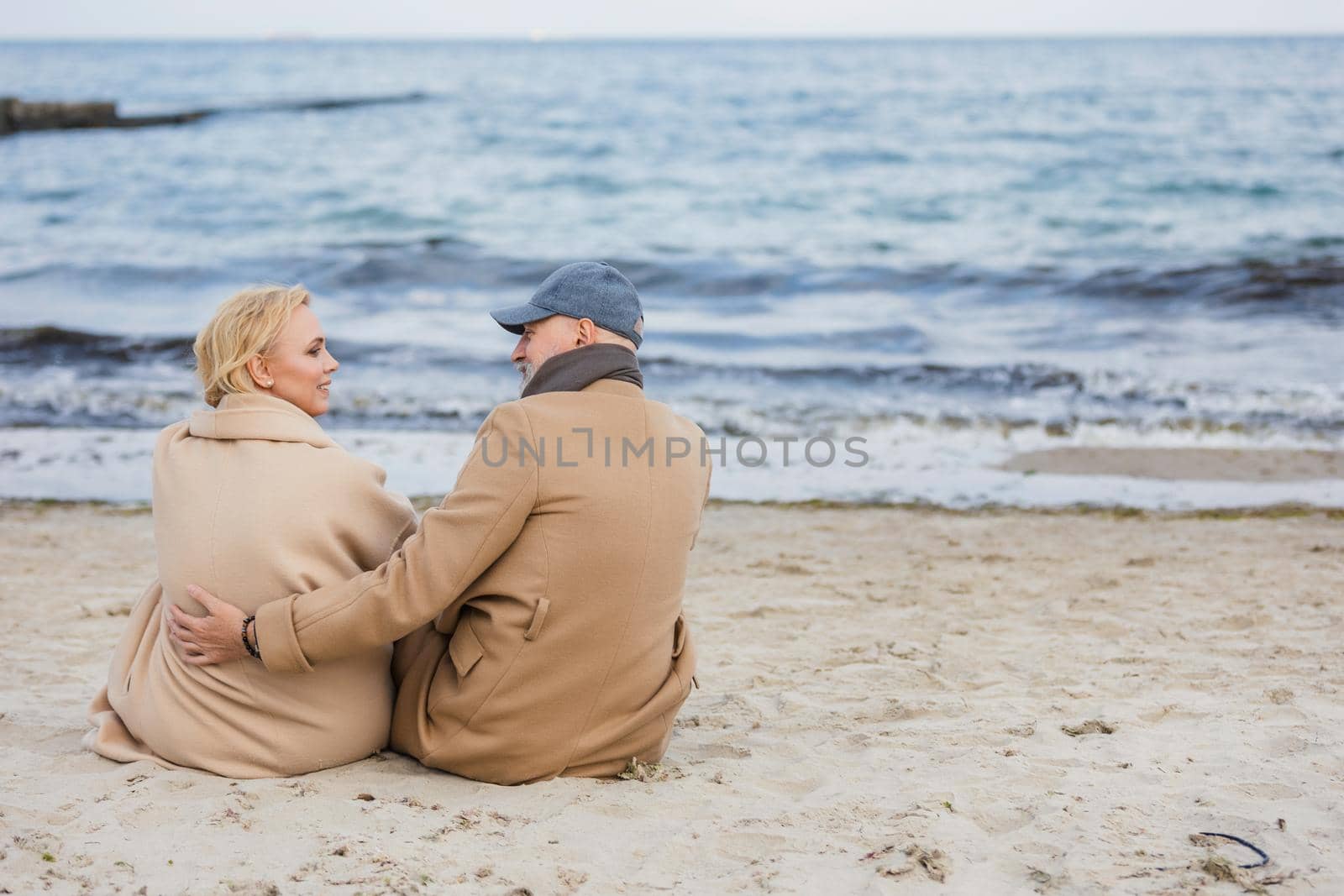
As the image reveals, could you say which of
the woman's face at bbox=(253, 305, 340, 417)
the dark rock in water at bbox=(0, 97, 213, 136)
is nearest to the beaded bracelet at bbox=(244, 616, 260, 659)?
Answer: the woman's face at bbox=(253, 305, 340, 417)

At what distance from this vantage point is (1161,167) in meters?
22.6

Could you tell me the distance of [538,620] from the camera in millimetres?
2771

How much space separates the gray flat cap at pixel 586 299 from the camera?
9.23 feet

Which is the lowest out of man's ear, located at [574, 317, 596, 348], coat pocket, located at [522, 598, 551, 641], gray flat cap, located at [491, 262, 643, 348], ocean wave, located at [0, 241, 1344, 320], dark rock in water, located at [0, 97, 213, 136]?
coat pocket, located at [522, 598, 551, 641]

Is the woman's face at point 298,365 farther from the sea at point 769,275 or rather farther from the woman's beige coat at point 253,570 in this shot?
the sea at point 769,275

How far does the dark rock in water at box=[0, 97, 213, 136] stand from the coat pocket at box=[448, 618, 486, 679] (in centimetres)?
3230

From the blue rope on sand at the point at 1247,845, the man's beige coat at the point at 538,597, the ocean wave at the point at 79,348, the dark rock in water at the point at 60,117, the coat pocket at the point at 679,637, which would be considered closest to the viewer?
the blue rope on sand at the point at 1247,845

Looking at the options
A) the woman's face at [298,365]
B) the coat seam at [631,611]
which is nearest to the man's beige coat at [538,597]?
the coat seam at [631,611]

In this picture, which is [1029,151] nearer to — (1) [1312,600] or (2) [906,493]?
(2) [906,493]

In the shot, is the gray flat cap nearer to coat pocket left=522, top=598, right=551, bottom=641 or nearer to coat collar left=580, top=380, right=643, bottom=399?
coat collar left=580, top=380, right=643, bottom=399

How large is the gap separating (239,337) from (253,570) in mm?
570

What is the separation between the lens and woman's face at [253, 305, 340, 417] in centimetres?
291

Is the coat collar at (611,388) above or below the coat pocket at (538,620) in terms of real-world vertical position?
above

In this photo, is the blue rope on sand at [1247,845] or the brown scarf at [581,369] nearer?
the blue rope on sand at [1247,845]
